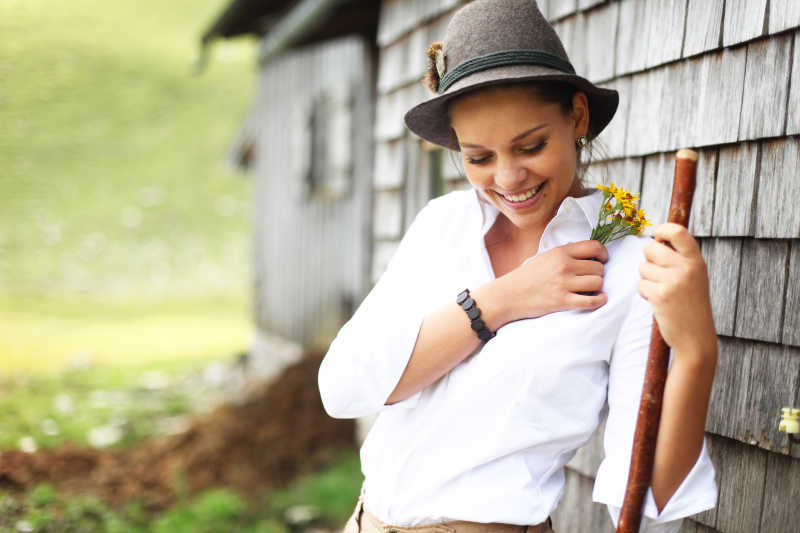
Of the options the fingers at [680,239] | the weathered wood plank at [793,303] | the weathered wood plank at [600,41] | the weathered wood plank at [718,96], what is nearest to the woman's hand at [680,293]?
the fingers at [680,239]

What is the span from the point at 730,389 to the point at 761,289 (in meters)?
0.32

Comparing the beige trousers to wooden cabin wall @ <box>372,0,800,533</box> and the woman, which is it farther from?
wooden cabin wall @ <box>372,0,800,533</box>

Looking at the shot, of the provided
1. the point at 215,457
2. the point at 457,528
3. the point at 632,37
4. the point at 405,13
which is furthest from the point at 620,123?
the point at 215,457

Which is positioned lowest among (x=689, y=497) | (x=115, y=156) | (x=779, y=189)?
(x=689, y=497)

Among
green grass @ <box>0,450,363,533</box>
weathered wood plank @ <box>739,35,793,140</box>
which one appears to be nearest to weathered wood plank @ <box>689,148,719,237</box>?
weathered wood plank @ <box>739,35,793,140</box>

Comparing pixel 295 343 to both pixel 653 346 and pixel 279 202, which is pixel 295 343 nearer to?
pixel 279 202

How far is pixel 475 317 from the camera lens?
1.52 metres

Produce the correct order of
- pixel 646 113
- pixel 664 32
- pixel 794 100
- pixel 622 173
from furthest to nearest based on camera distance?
pixel 622 173
pixel 646 113
pixel 664 32
pixel 794 100

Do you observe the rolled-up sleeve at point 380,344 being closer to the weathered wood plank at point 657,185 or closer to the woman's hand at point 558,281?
the woman's hand at point 558,281

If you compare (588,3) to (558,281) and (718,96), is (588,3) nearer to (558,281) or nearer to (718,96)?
(718,96)

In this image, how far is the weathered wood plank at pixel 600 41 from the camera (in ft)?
8.62

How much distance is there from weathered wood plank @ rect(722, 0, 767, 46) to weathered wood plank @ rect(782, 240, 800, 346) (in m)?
0.60

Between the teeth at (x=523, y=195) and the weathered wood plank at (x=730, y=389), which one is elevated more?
the teeth at (x=523, y=195)

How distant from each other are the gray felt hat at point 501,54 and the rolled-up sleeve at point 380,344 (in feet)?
1.28
